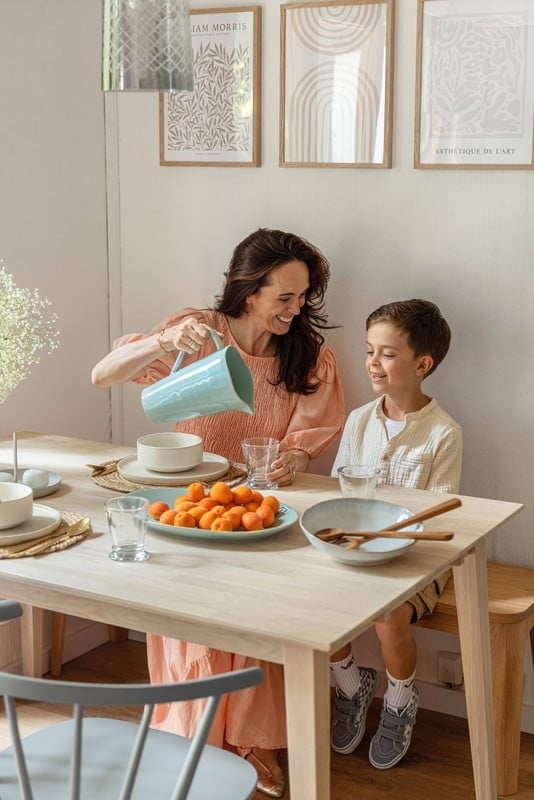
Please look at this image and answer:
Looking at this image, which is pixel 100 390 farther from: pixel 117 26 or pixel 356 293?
pixel 117 26

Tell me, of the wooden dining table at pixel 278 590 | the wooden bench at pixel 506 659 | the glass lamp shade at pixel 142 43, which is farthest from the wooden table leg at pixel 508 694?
the glass lamp shade at pixel 142 43

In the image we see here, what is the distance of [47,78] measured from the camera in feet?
9.84

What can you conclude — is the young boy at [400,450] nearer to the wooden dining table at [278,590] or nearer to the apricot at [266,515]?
the wooden dining table at [278,590]

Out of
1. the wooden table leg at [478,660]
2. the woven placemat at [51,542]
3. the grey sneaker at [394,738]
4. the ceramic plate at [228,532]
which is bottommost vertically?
the grey sneaker at [394,738]

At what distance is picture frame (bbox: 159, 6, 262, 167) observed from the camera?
116 inches

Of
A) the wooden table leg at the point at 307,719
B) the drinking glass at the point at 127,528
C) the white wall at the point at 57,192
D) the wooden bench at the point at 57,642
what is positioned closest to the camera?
the wooden table leg at the point at 307,719

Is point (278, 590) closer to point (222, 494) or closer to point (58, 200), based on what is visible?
point (222, 494)

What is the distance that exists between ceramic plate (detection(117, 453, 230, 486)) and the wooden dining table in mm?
87

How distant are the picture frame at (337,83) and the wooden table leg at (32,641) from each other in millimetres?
1498

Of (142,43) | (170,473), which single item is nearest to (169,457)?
(170,473)

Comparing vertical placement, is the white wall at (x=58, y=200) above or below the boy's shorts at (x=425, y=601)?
above

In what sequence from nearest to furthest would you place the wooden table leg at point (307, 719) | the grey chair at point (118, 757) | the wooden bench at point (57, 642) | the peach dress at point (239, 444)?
1. the grey chair at point (118, 757)
2. the wooden table leg at point (307, 719)
3. the peach dress at point (239, 444)
4. the wooden bench at point (57, 642)

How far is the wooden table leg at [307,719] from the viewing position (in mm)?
1537

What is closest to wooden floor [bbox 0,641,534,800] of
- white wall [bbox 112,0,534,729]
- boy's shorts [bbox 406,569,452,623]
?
white wall [bbox 112,0,534,729]
